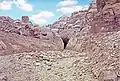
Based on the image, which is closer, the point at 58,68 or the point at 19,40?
the point at 58,68

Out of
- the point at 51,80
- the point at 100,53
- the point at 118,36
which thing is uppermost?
the point at 118,36

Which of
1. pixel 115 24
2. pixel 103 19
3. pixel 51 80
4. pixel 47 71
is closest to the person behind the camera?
pixel 51 80

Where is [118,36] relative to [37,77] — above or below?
above

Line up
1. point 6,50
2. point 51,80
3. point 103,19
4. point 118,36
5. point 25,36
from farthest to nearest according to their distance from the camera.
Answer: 1. point 25,36
2. point 6,50
3. point 103,19
4. point 118,36
5. point 51,80

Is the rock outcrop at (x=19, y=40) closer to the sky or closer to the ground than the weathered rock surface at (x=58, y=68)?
closer to the sky

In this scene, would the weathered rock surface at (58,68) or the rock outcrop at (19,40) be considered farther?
the rock outcrop at (19,40)

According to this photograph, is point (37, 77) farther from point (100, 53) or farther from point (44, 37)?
point (44, 37)

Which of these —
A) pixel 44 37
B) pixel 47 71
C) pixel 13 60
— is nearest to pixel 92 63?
pixel 47 71

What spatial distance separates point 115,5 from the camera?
11.1 meters

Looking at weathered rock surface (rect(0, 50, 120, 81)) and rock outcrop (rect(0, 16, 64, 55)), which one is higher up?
rock outcrop (rect(0, 16, 64, 55))

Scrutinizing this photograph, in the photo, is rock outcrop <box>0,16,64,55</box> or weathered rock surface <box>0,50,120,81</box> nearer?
weathered rock surface <box>0,50,120,81</box>

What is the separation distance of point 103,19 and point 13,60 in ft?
17.4

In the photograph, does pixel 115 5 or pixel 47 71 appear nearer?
pixel 47 71

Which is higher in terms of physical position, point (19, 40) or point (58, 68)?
point (19, 40)
